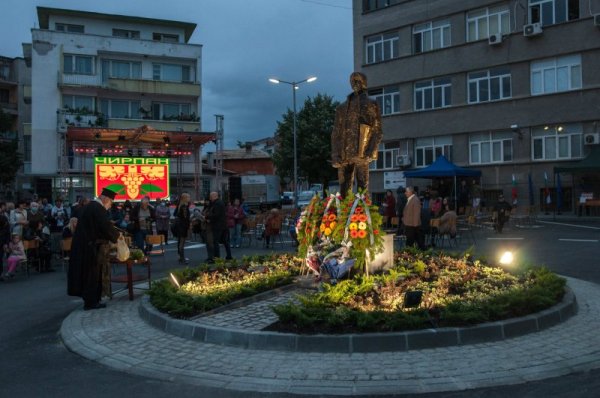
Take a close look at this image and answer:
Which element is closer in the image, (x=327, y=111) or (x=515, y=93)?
(x=515, y=93)

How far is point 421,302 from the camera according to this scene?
6.97 meters

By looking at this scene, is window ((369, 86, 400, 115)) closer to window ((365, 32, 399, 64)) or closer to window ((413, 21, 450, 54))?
window ((365, 32, 399, 64))

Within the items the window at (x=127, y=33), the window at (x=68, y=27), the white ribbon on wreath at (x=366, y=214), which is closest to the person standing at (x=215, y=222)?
the white ribbon on wreath at (x=366, y=214)

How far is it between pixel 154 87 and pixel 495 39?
24447mm

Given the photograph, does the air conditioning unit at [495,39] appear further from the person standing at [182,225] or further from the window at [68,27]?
the window at [68,27]

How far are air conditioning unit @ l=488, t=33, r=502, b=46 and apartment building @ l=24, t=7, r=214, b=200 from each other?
20.2m

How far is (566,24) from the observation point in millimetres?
27312

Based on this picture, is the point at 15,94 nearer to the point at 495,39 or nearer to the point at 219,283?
the point at 495,39

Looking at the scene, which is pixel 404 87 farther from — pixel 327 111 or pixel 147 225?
pixel 147 225

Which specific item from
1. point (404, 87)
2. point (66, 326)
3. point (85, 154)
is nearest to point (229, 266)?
point (66, 326)

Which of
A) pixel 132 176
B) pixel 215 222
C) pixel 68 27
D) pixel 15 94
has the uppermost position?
pixel 68 27

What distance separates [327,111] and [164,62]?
13662 millimetres

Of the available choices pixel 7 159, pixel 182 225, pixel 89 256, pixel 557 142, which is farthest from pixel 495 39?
pixel 7 159

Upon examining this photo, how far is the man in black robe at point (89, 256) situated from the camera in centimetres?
862
